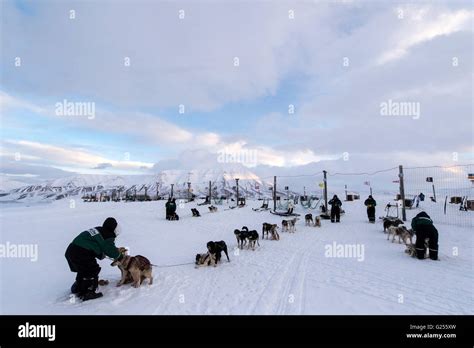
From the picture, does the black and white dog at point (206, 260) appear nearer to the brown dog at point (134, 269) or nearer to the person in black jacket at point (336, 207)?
the brown dog at point (134, 269)

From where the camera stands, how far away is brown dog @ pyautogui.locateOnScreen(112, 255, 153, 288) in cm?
629

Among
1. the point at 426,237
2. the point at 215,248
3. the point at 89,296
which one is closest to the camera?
the point at 89,296

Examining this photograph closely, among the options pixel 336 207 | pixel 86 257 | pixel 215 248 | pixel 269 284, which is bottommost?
pixel 269 284

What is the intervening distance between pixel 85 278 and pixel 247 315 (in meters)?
3.49

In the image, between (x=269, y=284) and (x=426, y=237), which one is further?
(x=426, y=237)

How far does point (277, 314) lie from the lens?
4.95 m

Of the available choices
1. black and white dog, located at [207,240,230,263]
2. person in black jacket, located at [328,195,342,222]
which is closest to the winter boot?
black and white dog, located at [207,240,230,263]

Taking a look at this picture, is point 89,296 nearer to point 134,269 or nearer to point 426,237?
point 134,269

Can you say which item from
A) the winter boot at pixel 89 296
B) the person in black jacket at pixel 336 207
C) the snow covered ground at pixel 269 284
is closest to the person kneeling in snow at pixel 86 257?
the winter boot at pixel 89 296

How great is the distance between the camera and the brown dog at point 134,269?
6285 mm

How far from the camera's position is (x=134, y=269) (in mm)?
6289

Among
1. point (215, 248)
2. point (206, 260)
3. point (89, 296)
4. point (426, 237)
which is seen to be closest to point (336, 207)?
point (426, 237)

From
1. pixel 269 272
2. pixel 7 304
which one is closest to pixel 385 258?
pixel 269 272

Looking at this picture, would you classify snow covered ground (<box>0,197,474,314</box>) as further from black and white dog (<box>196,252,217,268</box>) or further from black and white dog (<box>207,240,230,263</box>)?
black and white dog (<box>207,240,230,263</box>)
